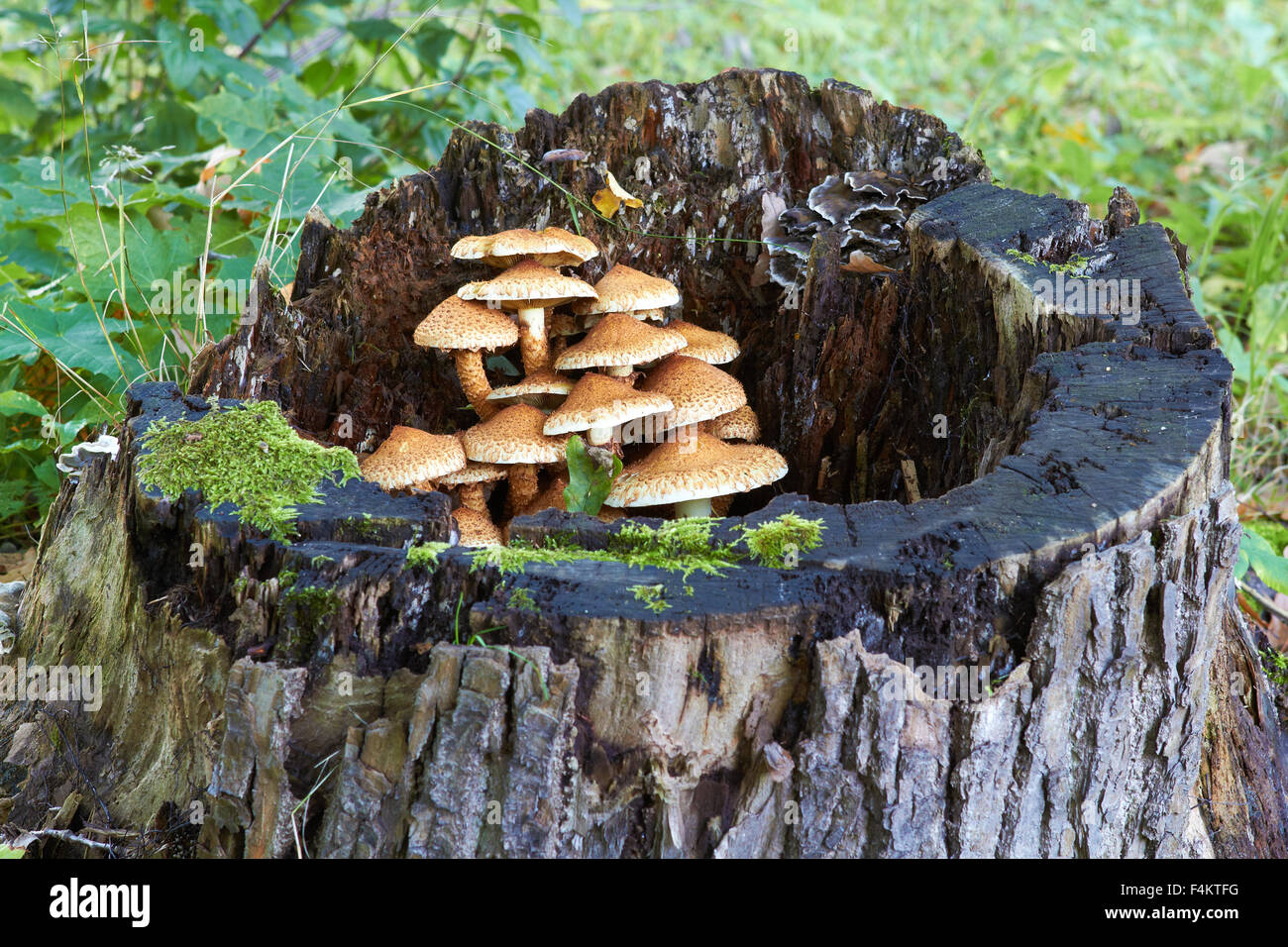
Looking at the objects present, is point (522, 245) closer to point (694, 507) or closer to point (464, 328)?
point (464, 328)

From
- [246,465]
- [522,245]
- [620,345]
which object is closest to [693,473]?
[620,345]


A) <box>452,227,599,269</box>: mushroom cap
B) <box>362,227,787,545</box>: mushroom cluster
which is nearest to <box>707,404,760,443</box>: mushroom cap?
<box>362,227,787,545</box>: mushroom cluster

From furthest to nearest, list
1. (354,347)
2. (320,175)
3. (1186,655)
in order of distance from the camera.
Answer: (320,175) < (354,347) < (1186,655)

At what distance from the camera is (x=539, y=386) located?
3881 millimetres

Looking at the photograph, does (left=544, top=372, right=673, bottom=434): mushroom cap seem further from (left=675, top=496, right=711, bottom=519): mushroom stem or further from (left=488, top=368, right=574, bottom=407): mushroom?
(left=675, top=496, right=711, bottom=519): mushroom stem

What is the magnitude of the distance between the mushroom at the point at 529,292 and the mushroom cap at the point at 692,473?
71cm

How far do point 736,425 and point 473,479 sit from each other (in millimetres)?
1125

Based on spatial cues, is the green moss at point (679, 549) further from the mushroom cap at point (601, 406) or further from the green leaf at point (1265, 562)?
the green leaf at point (1265, 562)

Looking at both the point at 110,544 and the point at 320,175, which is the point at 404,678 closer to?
the point at 110,544

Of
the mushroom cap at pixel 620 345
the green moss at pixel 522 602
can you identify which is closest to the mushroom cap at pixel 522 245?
the mushroom cap at pixel 620 345

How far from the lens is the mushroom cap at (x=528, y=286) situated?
12.1ft

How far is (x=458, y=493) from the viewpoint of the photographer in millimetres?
3854

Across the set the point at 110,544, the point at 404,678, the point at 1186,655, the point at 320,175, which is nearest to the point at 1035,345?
the point at 1186,655
